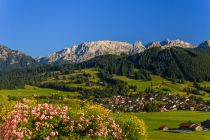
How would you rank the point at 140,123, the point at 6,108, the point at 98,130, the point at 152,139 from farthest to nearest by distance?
the point at 152,139, the point at 140,123, the point at 6,108, the point at 98,130

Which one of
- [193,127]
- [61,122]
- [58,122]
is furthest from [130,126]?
[193,127]

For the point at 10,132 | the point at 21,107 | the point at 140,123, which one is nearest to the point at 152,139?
the point at 140,123

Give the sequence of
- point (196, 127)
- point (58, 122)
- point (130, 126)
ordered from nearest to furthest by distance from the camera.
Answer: point (58, 122) → point (130, 126) → point (196, 127)

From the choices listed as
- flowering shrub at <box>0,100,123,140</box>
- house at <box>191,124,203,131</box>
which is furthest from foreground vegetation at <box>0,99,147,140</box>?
house at <box>191,124,203,131</box>

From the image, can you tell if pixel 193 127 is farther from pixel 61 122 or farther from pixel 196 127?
pixel 61 122

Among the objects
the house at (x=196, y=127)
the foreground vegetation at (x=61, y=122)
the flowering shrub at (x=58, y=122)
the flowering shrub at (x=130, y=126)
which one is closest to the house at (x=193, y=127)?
the house at (x=196, y=127)

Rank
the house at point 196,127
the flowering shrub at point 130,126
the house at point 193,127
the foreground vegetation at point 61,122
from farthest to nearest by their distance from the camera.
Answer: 1. the house at point 196,127
2. the house at point 193,127
3. the flowering shrub at point 130,126
4. the foreground vegetation at point 61,122

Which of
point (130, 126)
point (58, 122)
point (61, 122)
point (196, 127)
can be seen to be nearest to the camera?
point (58, 122)

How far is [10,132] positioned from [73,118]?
1345cm

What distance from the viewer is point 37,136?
34.7 m

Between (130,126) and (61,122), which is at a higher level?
(61,122)

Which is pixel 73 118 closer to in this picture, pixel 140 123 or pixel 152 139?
pixel 140 123

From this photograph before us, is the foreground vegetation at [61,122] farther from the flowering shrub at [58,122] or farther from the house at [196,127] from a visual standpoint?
the house at [196,127]

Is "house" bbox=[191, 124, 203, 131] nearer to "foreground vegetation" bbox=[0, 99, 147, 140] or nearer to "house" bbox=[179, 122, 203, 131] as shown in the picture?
"house" bbox=[179, 122, 203, 131]
